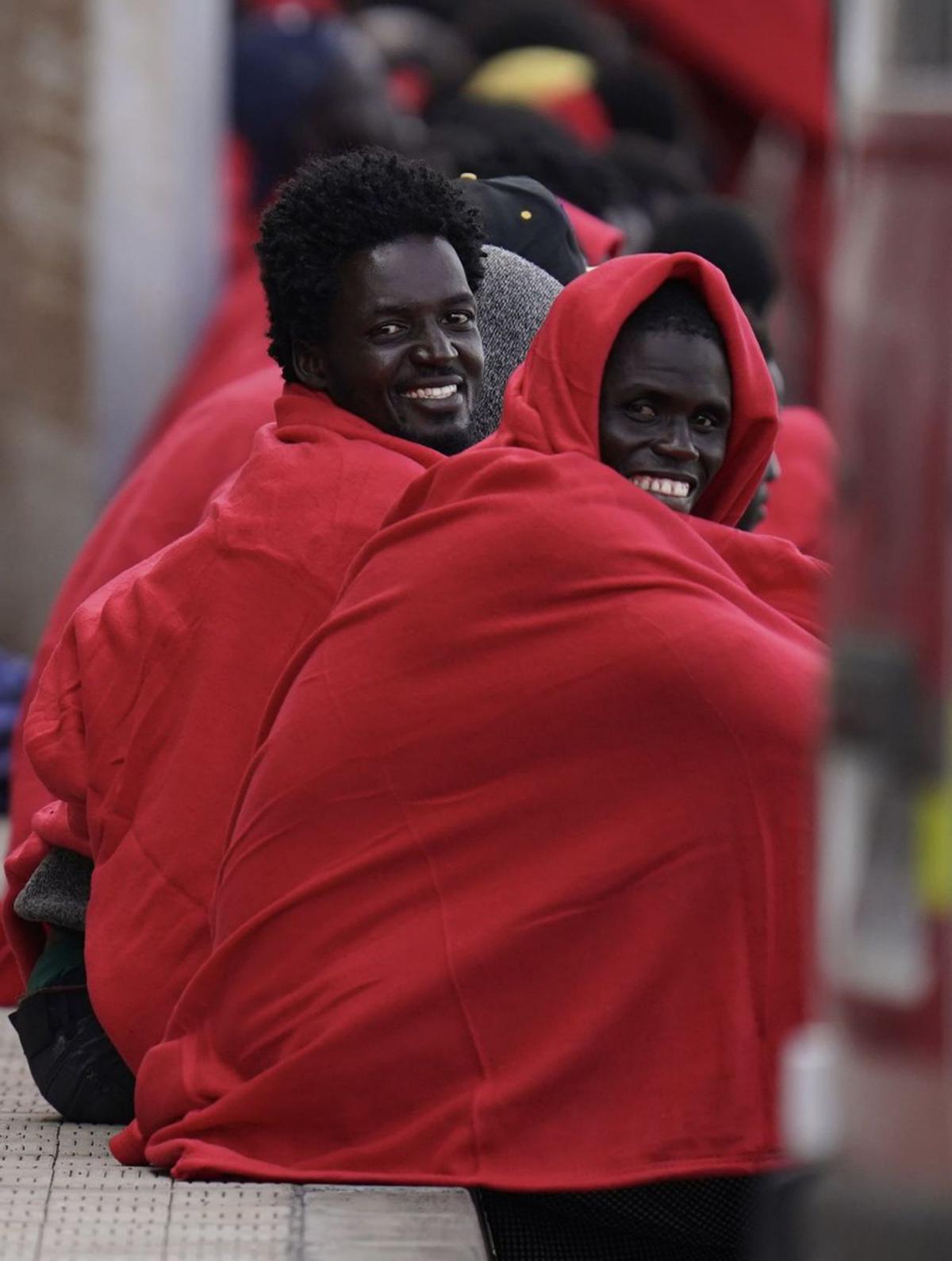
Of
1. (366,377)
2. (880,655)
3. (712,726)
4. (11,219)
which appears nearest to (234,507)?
(366,377)

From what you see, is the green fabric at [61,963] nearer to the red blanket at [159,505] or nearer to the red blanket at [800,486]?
the red blanket at [159,505]

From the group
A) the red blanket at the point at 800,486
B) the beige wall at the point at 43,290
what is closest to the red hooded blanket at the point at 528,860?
the red blanket at the point at 800,486

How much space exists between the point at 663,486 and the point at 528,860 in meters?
0.56

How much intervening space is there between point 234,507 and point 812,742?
1.01 meters

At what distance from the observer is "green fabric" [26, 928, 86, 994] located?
14.3 ft

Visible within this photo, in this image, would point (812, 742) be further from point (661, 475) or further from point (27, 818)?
point (27, 818)

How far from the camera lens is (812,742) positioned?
3592 mm

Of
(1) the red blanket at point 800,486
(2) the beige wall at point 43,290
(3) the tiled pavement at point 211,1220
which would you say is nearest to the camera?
(3) the tiled pavement at point 211,1220

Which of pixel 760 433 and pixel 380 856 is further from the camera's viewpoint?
pixel 760 433

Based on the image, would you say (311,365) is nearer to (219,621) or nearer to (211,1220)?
(219,621)

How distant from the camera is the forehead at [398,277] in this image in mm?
4367

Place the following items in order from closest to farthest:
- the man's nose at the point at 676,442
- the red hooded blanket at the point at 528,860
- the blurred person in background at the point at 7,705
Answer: the red hooded blanket at the point at 528,860, the man's nose at the point at 676,442, the blurred person in background at the point at 7,705

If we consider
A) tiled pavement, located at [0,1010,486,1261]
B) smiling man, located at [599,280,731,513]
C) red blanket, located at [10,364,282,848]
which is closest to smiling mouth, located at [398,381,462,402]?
smiling man, located at [599,280,731,513]

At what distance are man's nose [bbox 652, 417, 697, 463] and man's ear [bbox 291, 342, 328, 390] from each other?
672mm
